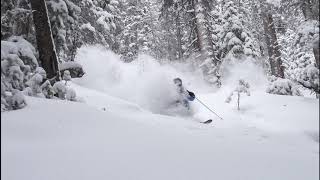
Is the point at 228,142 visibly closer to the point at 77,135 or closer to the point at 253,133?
the point at 253,133

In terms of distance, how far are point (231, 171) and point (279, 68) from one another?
17730mm

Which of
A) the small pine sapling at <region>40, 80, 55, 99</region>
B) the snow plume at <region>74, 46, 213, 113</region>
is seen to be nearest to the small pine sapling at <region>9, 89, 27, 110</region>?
the small pine sapling at <region>40, 80, 55, 99</region>

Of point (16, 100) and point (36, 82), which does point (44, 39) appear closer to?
point (36, 82)

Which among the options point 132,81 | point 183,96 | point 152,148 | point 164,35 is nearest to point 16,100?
point 152,148

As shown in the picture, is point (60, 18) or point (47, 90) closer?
point (47, 90)

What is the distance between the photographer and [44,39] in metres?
9.30

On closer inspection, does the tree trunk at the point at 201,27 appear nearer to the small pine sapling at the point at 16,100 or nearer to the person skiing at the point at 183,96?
the person skiing at the point at 183,96

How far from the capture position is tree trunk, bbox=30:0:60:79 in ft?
30.2

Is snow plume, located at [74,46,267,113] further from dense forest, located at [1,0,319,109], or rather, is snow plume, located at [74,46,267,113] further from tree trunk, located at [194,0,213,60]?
tree trunk, located at [194,0,213,60]

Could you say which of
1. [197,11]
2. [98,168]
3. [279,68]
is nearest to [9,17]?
[98,168]

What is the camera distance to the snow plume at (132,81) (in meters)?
12.6

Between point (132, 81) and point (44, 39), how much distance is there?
5957 mm

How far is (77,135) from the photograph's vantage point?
216 inches

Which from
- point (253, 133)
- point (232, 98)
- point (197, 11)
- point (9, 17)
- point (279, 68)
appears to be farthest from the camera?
point (279, 68)
